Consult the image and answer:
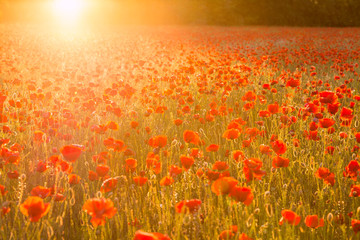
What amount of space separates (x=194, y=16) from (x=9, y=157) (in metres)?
27.8

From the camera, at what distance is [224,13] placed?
27.6 m

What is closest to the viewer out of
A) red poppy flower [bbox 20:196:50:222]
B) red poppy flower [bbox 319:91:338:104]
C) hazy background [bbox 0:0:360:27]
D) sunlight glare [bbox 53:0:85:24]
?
red poppy flower [bbox 20:196:50:222]

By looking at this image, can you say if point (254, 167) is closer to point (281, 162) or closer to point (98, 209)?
point (281, 162)

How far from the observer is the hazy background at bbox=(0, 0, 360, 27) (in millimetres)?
27281

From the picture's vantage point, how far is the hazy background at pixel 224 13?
89.5 feet

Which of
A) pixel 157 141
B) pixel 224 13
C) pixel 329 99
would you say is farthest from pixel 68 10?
pixel 157 141

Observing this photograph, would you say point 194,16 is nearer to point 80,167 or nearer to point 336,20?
point 336,20

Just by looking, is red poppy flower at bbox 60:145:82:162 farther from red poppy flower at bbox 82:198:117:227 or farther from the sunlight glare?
the sunlight glare

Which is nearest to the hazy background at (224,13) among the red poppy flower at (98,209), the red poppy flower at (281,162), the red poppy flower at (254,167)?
the red poppy flower at (281,162)

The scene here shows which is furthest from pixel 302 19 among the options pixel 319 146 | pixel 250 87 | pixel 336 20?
pixel 319 146

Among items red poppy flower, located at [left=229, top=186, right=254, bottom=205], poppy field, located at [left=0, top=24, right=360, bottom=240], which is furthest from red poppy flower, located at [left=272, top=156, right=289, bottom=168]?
red poppy flower, located at [left=229, top=186, right=254, bottom=205]

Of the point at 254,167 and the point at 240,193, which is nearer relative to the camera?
the point at 240,193

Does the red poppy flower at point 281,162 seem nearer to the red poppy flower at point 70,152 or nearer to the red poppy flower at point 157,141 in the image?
the red poppy flower at point 157,141

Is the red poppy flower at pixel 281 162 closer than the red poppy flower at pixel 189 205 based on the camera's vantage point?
No
